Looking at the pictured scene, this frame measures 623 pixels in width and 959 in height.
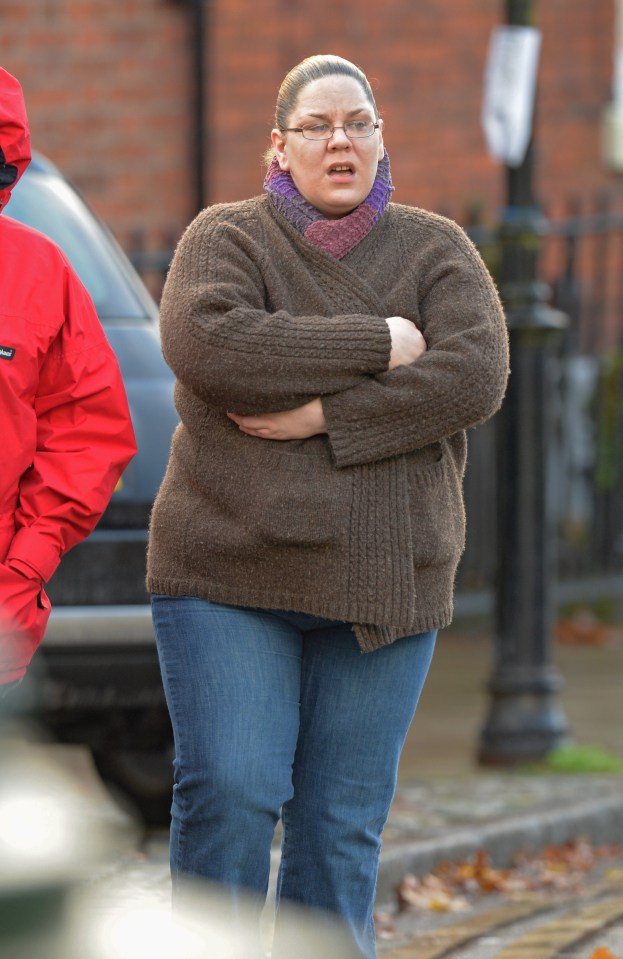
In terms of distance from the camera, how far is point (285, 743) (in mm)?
3039

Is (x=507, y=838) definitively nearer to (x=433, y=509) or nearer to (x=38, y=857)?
(x=433, y=509)

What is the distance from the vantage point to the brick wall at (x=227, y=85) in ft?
32.2

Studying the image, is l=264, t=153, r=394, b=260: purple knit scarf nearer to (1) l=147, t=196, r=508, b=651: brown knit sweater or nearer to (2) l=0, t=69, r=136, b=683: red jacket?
(1) l=147, t=196, r=508, b=651: brown knit sweater

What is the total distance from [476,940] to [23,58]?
6.64m

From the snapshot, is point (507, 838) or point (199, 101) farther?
point (199, 101)

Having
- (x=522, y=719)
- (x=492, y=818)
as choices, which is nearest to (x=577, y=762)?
(x=522, y=719)

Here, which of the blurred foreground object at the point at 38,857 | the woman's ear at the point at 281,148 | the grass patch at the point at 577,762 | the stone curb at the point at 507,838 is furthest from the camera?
the grass patch at the point at 577,762

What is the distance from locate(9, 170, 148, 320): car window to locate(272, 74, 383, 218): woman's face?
5.80 feet

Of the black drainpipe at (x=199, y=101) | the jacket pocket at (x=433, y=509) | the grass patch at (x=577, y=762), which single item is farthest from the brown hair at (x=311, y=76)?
the black drainpipe at (x=199, y=101)

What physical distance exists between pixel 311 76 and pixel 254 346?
517 mm

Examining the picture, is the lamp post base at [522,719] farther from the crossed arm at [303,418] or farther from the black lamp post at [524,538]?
the crossed arm at [303,418]

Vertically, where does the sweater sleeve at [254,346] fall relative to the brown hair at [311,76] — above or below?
below

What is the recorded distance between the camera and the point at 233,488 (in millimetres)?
3020

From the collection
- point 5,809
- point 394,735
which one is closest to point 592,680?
point 394,735
